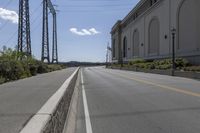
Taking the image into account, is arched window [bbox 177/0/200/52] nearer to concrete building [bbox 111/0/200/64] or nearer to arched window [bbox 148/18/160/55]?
concrete building [bbox 111/0/200/64]

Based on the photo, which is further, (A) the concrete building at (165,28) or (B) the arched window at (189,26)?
(A) the concrete building at (165,28)

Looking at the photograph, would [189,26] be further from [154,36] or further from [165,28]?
[154,36]

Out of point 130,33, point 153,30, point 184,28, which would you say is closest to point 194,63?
point 184,28

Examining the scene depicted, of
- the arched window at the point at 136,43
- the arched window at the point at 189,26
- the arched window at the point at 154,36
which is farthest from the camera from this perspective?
the arched window at the point at 136,43

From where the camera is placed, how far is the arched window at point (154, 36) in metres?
85.6

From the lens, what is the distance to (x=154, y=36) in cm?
8856

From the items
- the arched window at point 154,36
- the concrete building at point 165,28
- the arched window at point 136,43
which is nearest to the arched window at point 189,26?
the concrete building at point 165,28

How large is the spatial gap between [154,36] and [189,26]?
25.3 meters

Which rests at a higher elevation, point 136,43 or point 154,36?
point 154,36

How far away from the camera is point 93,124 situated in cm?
1120

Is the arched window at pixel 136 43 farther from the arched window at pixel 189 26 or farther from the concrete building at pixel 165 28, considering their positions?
the arched window at pixel 189 26

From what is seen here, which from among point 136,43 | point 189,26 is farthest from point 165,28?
point 136,43

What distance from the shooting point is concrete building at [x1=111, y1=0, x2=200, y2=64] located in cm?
6126

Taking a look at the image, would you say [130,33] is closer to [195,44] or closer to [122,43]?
[122,43]
